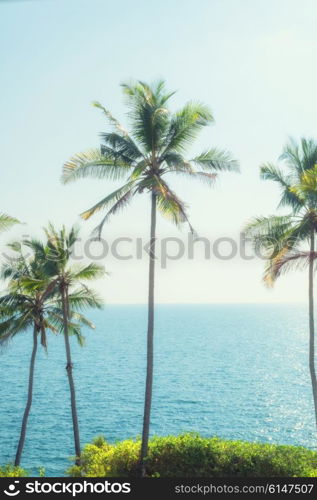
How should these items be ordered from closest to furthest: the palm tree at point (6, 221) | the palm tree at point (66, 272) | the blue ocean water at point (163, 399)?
the palm tree at point (6, 221) → the palm tree at point (66, 272) → the blue ocean water at point (163, 399)

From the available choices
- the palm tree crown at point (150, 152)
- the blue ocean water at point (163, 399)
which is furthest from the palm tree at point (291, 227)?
the blue ocean water at point (163, 399)

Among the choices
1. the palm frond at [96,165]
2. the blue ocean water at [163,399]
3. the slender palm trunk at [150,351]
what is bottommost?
the blue ocean water at [163,399]

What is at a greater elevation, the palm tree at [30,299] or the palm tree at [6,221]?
the palm tree at [6,221]

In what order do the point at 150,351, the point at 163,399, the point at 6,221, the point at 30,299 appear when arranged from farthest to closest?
the point at 163,399 < the point at 30,299 < the point at 150,351 < the point at 6,221

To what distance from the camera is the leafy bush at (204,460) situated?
15.7 metres

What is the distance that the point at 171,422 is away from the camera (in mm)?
Answer: 45781

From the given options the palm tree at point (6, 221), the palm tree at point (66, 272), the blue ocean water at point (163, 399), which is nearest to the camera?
the palm tree at point (6, 221)

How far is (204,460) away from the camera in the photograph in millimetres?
16219

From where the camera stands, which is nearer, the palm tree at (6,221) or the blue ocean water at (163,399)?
the palm tree at (6,221)

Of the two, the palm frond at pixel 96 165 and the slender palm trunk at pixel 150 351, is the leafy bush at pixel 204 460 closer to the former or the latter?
the slender palm trunk at pixel 150 351

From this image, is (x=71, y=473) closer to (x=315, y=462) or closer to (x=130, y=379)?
(x=315, y=462)

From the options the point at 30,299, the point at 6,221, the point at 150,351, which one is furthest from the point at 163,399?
the point at 6,221

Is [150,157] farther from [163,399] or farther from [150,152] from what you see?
[163,399]

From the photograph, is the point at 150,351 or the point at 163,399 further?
the point at 163,399
